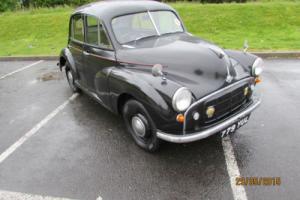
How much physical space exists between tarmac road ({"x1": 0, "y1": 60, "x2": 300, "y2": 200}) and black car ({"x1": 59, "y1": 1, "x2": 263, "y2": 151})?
1.31ft

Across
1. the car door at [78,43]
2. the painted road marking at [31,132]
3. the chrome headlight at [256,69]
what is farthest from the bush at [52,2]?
the chrome headlight at [256,69]

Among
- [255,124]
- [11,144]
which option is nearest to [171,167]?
[255,124]

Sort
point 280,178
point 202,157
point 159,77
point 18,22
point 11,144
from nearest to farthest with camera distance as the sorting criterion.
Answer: point 280,178, point 159,77, point 202,157, point 11,144, point 18,22

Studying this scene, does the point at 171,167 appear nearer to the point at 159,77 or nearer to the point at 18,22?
the point at 159,77

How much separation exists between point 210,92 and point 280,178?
49.9 inches

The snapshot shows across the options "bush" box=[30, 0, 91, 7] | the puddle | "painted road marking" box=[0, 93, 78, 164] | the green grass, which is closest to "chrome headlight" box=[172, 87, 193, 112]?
"painted road marking" box=[0, 93, 78, 164]

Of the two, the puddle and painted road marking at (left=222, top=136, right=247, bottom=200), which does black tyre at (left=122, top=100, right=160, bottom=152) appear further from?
the puddle

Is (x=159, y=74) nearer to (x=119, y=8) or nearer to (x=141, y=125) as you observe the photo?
(x=141, y=125)

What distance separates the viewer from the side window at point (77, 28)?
15.9 feet

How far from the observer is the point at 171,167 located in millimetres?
3328

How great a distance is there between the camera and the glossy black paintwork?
3.08 metres

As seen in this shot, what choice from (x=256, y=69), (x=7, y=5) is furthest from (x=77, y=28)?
(x=7, y=5)

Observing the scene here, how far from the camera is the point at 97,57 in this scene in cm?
425

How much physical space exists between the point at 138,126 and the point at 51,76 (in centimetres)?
459
